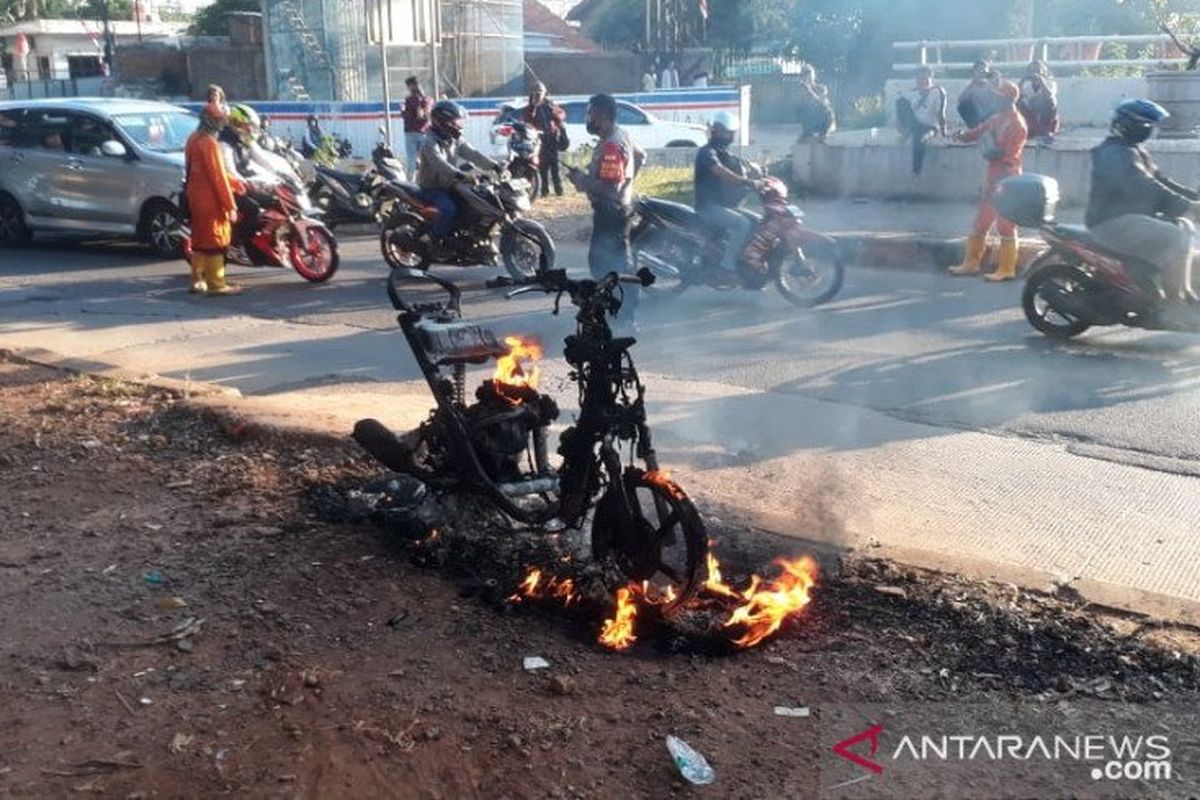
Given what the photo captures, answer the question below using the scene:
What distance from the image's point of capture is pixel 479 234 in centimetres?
1159

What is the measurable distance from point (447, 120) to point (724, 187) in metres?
2.78

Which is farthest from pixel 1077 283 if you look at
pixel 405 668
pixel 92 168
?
pixel 92 168

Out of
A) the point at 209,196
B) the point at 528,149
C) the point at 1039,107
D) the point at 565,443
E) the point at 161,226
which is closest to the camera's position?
the point at 565,443

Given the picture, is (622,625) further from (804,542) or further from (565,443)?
(804,542)

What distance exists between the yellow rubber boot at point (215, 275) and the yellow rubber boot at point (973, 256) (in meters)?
7.06

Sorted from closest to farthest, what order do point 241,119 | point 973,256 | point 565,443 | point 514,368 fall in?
point 565,443
point 514,368
point 973,256
point 241,119

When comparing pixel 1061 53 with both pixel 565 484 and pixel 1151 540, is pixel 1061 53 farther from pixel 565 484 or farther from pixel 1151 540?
pixel 565 484

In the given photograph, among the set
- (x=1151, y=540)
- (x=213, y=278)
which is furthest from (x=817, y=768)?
(x=213, y=278)

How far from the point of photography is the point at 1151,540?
16.8 feet

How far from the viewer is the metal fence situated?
1816 cm

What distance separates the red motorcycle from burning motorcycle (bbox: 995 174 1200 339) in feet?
21.2

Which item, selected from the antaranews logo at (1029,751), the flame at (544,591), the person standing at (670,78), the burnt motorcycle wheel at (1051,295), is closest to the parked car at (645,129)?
the person standing at (670,78)

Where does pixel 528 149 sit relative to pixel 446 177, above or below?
above

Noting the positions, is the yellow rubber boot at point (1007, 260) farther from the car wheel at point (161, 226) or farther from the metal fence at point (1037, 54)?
the car wheel at point (161, 226)
